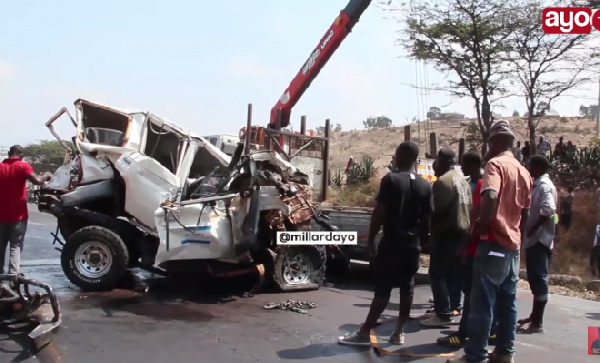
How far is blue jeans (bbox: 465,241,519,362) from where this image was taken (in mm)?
4625

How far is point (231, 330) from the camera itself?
19.7 feet

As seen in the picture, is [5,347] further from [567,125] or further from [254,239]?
[567,125]

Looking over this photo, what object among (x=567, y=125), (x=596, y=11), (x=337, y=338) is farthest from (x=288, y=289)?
(x=567, y=125)

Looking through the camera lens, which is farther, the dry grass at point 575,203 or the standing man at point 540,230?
the dry grass at point 575,203

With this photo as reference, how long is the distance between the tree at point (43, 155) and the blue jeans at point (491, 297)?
39932 mm

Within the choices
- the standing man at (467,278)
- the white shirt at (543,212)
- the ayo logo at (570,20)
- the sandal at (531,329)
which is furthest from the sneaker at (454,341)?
the ayo logo at (570,20)

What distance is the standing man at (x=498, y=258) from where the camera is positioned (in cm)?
458

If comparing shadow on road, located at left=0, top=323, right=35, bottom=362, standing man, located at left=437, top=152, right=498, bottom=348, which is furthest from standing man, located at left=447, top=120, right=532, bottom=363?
shadow on road, located at left=0, top=323, right=35, bottom=362

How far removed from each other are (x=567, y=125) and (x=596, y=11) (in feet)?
68.0

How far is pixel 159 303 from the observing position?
282 inches

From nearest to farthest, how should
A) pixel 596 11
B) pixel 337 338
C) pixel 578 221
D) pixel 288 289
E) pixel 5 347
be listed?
pixel 5 347 < pixel 337 338 < pixel 288 289 < pixel 578 221 < pixel 596 11

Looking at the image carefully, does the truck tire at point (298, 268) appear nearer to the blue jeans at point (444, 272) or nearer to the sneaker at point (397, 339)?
the blue jeans at point (444, 272)

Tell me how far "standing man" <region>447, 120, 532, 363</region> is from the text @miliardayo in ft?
10.7

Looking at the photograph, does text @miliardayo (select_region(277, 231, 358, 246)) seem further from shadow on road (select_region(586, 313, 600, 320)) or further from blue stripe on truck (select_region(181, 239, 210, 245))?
shadow on road (select_region(586, 313, 600, 320))
